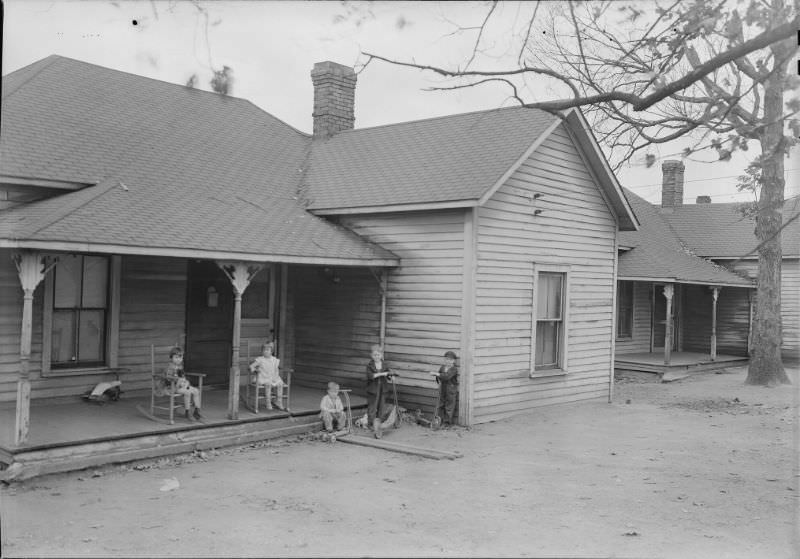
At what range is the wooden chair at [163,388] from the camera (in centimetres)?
1066

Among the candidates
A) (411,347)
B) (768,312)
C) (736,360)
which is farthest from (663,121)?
(736,360)

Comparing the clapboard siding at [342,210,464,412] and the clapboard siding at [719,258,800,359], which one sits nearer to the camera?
the clapboard siding at [342,210,464,412]

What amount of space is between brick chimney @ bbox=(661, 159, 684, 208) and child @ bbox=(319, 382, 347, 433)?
76.9 feet

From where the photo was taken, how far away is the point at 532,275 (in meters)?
14.3

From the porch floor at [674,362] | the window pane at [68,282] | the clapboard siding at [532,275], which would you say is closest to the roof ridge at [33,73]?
the window pane at [68,282]

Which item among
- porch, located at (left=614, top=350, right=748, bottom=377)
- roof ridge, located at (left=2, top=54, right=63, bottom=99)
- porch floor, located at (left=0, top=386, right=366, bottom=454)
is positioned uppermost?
roof ridge, located at (left=2, top=54, right=63, bottom=99)

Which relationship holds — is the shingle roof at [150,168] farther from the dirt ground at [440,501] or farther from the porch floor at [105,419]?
the dirt ground at [440,501]

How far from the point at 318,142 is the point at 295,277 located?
14.0 ft

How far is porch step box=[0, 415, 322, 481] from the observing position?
879 cm

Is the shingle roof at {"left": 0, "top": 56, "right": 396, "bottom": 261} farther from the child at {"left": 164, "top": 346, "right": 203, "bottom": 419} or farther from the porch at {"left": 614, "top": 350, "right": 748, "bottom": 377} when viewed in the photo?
the porch at {"left": 614, "top": 350, "right": 748, "bottom": 377}

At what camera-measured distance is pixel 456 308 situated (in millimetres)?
12984

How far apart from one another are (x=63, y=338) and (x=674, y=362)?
17.1 meters

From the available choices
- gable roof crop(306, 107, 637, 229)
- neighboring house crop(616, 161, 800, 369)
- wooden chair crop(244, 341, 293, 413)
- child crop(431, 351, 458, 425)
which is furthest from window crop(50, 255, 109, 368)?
neighboring house crop(616, 161, 800, 369)

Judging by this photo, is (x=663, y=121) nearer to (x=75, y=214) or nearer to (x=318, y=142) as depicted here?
(x=75, y=214)
